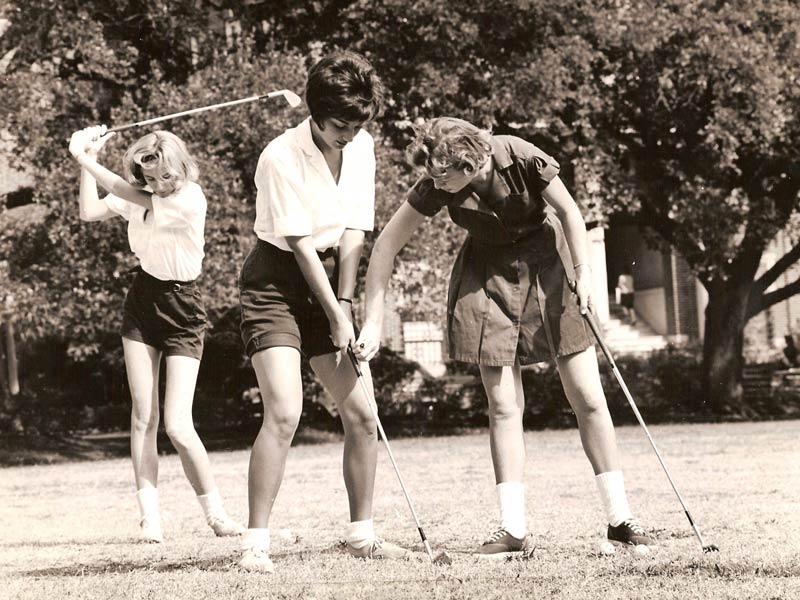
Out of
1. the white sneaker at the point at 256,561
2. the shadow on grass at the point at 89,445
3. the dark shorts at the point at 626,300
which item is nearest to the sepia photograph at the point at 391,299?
the white sneaker at the point at 256,561

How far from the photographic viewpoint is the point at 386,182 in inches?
647

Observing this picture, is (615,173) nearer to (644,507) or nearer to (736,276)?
(736,276)

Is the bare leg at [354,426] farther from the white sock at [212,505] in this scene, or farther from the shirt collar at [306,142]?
the white sock at [212,505]

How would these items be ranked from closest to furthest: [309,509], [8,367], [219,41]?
[309,509] → [219,41] → [8,367]

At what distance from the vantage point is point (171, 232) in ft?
19.3

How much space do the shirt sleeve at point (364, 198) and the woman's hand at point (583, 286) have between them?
86 centimetres

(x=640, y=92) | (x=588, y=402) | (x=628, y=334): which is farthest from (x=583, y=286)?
(x=628, y=334)

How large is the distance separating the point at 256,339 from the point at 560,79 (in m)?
13.0

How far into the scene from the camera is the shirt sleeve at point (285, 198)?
4.58 meters

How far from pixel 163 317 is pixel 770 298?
16999 millimetres

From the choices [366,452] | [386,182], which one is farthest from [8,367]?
[366,452]

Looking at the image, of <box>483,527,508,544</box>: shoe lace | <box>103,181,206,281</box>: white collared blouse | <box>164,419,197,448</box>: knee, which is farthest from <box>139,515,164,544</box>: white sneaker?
<box>483,527,508,544</box>: shoe lace

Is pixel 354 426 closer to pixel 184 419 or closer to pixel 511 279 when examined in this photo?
pixel 511 279

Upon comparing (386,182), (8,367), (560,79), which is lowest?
(8,367)
